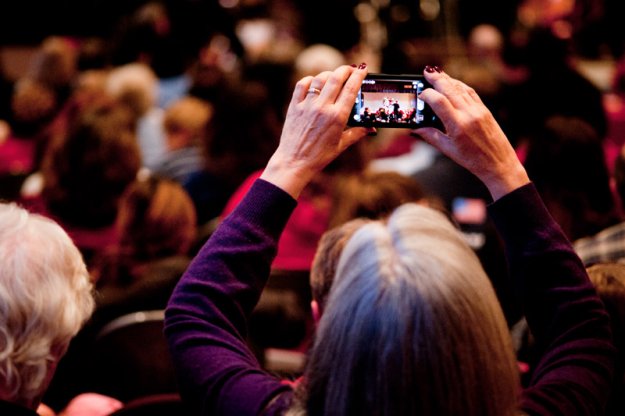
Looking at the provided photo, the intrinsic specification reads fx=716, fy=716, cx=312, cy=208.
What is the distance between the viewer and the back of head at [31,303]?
1.17m

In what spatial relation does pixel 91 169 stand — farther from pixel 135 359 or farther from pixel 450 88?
pixel 450 88

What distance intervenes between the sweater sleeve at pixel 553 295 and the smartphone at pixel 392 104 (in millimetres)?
226

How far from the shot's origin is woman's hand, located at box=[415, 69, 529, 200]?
1009mm

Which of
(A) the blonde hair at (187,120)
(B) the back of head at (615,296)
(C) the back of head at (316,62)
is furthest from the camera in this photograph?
(C) the back of head at (316,62)

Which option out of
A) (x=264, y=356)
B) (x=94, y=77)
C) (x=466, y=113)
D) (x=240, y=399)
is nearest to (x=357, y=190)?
(x=264, y=356)

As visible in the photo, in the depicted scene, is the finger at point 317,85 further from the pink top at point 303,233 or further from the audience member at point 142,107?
the audience member at point 142,107

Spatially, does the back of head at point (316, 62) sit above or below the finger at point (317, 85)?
above

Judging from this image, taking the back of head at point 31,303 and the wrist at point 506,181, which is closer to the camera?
the wrist at point 506,181

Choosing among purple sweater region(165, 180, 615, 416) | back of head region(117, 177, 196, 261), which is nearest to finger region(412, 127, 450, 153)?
purple sweater region(165, 180, 615, 416)

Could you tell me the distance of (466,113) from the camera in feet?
3.35

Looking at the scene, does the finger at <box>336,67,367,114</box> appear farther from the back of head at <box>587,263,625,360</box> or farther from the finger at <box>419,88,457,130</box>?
the back of head at <box>587,263,625,360</box>

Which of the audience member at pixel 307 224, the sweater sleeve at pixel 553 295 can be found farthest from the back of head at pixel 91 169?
the sweater sleeve at pixel 553 295

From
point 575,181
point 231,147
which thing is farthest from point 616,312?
point 231,147

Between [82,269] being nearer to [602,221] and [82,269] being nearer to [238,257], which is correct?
[238,257]
